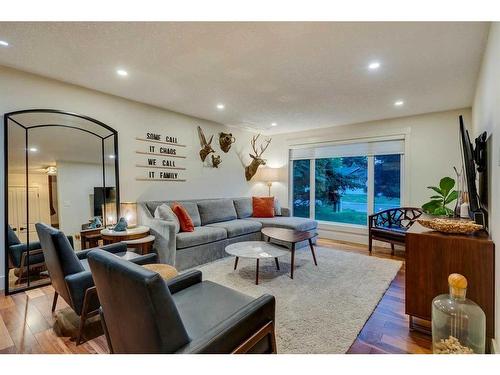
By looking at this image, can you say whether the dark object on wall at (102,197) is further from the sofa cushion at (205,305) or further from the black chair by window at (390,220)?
the black chair by window at (390,220)

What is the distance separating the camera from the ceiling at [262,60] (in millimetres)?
1988

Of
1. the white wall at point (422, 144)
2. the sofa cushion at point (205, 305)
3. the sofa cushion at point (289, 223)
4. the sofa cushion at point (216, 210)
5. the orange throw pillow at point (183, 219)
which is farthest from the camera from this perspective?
the sofa cushion at point (216, 210)

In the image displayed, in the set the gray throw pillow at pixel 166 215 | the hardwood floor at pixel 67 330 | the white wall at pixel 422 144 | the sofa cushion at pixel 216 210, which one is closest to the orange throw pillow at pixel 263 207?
the sofa cushion at pixel 216 210

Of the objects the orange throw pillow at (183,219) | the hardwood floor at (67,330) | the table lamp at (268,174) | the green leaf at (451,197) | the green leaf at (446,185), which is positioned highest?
the table lamp at (268,174)

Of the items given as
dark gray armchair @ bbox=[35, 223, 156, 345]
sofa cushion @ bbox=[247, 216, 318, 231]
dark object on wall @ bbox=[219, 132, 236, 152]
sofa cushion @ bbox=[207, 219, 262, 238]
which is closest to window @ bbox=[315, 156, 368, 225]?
sofa cushion @ bbox=[247, 216, 318, 231]

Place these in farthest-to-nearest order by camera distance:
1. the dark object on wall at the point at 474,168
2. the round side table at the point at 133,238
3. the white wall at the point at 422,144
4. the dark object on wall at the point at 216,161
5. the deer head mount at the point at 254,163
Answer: the deer head mount at the point at 254,163 < the dark object on wall at the point at 216,161 < the white wall at the point at 422,144 < the round side table at the point at 133,238 < the dark object on wall at the point at 474,168

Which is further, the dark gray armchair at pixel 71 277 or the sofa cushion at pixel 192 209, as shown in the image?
the sofa cushion at pixel 192 209

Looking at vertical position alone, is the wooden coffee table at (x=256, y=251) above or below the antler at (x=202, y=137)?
below

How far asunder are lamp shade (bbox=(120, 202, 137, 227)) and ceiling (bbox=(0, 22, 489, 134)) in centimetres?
156

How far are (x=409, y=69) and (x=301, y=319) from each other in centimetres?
276

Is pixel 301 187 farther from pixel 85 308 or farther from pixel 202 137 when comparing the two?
pixel 85 308

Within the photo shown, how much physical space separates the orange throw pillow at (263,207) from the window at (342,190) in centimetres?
126

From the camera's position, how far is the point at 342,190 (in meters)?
5.45
